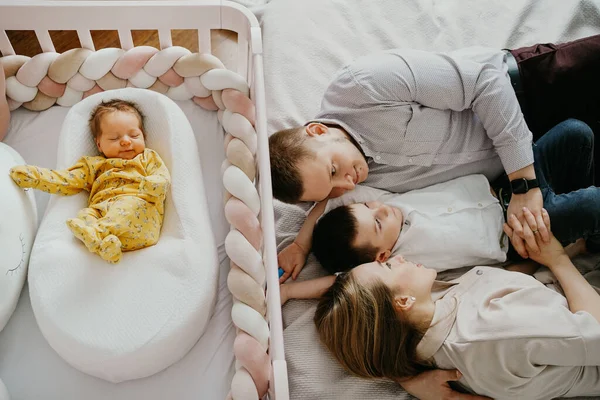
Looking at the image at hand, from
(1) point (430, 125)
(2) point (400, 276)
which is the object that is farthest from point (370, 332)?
(1) point (430, 125)

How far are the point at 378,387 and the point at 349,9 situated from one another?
1.01 meters

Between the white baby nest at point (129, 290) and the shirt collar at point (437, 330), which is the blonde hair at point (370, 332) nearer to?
the shirt collar at point (437, 330)

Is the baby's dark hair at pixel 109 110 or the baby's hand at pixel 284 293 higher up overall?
the baby's dark hair at pixel 109 110

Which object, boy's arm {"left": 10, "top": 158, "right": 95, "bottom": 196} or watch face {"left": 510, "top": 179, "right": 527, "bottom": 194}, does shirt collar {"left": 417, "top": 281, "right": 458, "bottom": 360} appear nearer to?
watch face {"left": 510, "top": 179, "right": 527, "bottom": 194}

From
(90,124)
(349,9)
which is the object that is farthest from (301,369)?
(349,9)

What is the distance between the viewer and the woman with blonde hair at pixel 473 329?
92 centimetres

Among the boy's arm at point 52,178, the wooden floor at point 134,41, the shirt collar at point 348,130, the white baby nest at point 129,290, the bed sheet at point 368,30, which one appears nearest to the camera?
the white baby nest at point 129,290

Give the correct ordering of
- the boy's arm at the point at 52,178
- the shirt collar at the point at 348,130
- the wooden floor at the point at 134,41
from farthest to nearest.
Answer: the wooden floor at the point at 134,41, the shirt collar at the point at 348,130, the boy's arm at the point at 52,178

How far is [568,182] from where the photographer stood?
3.87ft

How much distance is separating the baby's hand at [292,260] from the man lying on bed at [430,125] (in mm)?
111

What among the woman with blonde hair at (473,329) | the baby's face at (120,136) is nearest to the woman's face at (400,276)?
the woman with blonde hair at (473,329)

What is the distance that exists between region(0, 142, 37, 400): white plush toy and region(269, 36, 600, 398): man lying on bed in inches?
18.4

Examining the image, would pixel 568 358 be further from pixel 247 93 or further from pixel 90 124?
pixel 90 124

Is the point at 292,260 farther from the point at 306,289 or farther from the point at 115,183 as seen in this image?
the point at 115,183
